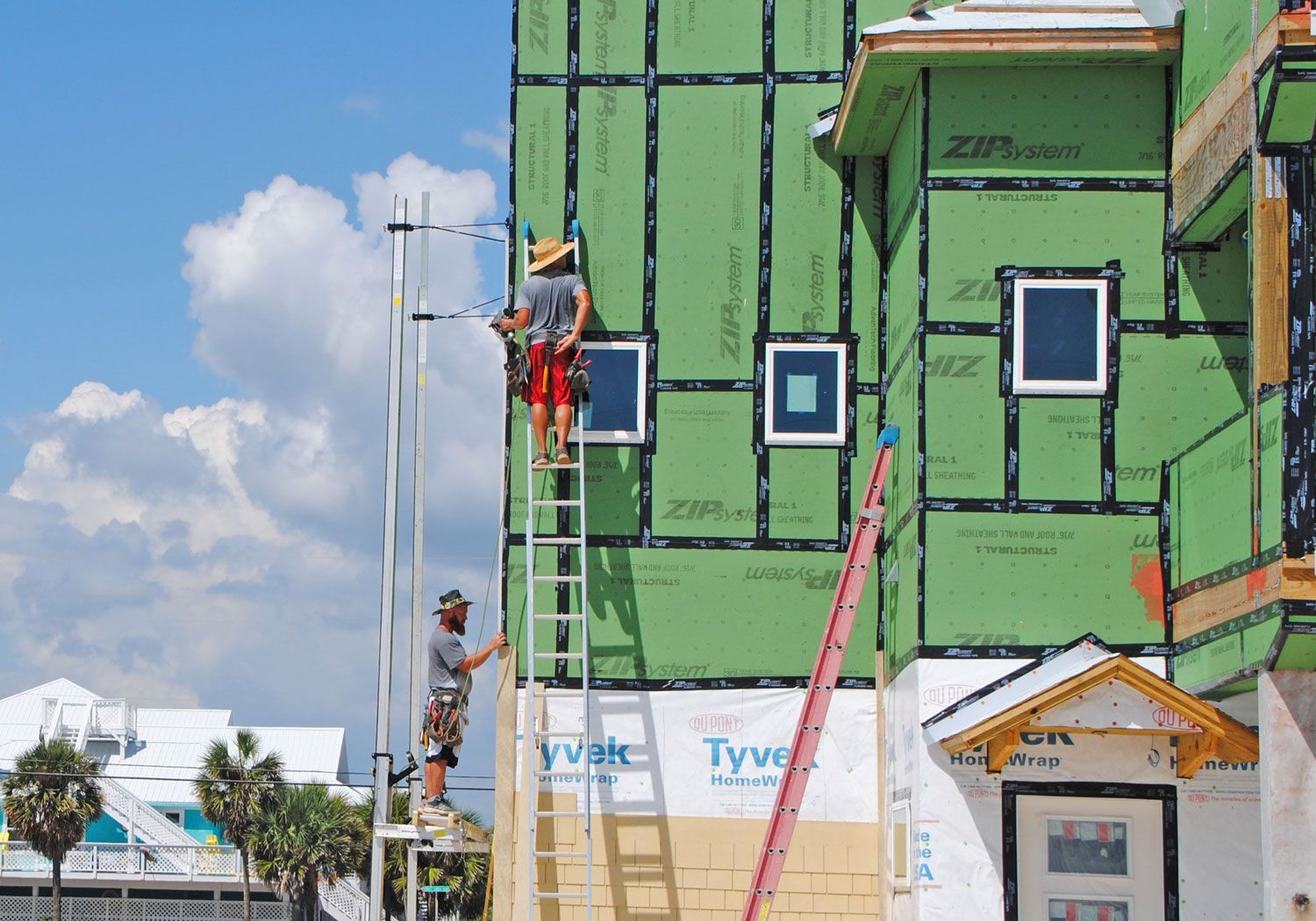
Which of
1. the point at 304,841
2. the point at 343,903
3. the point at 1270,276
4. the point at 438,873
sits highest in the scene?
the point at 1270,276

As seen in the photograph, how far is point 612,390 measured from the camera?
14141mm

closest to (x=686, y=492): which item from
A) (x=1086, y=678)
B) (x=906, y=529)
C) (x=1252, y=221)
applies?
(x=906, y=529)

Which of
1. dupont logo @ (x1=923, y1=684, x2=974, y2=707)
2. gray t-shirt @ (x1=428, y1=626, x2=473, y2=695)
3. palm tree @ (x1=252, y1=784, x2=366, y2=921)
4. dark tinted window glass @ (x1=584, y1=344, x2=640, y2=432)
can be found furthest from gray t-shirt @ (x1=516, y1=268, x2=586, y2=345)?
palm tree @ (x1=252, y1=784, x2=366, y2=921)

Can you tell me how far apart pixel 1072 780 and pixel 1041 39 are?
5.46m

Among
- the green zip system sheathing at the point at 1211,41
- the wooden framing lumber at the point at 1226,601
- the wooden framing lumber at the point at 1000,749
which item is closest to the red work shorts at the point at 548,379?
the wooden framing lumber at the point at 1000,749

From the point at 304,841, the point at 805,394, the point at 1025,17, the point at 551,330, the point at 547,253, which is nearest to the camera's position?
the point at 1025,17

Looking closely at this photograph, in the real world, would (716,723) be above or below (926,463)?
below

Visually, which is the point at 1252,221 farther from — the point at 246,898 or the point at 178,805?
the point at 178,805

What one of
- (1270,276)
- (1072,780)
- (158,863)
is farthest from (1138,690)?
(158,863)

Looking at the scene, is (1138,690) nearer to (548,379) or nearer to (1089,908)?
(1089,908)

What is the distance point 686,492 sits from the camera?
14.0m

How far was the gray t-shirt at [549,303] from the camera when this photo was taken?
547 inches

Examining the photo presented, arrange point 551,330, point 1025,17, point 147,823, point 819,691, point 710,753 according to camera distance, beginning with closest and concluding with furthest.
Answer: point 819,691 → point 1025,17 → point 710,753 → point 551,330 → point 147,823

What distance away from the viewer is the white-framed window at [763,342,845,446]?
14.1 m
